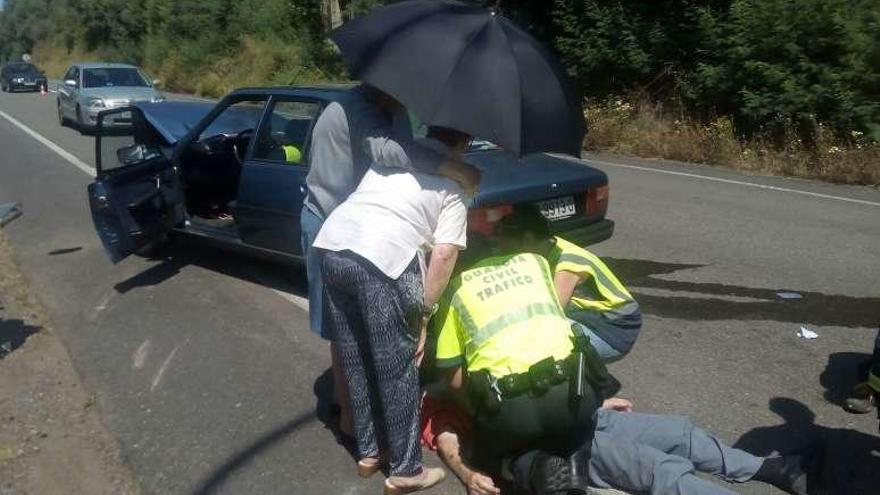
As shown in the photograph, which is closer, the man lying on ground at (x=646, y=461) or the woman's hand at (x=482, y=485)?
the man lying on ground at (x=646, y=461)

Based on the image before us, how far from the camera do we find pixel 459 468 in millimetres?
3846

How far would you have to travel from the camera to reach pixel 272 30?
38.5 meters

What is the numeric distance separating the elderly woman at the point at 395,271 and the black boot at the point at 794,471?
1427 mm

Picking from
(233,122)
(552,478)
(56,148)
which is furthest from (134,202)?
(56,148)

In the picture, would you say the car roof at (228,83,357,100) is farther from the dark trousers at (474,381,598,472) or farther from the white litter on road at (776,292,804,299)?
the white litter on road at (776,292,804,299)

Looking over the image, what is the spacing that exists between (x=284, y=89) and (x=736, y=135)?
10.7 m

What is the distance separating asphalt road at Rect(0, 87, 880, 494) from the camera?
4.24 meters

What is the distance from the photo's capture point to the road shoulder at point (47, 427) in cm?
405

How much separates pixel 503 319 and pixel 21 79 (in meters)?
43.4

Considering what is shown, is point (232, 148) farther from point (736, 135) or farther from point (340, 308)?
point (736, 135)

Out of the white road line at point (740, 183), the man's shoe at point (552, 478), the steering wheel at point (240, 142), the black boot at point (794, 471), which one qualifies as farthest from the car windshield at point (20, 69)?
the black boot at point (794, 471)

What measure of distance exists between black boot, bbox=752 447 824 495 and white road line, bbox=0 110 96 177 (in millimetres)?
11345

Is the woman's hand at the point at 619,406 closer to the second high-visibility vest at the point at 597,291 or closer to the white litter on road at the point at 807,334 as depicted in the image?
the second high-visibility vest at the point at 597,291

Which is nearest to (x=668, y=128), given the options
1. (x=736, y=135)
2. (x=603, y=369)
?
(x=736, y=135)
